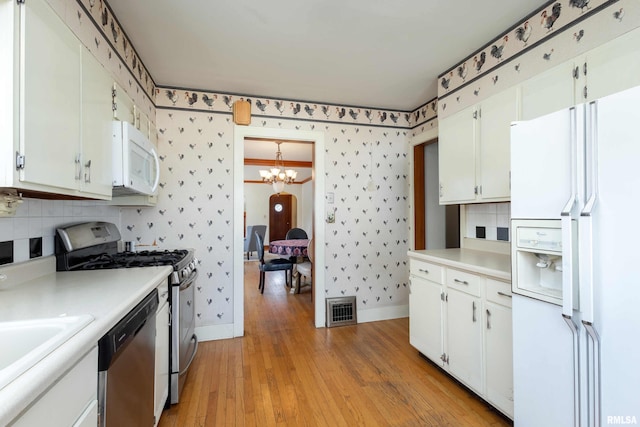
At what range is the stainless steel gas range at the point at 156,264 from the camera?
166 centimetres

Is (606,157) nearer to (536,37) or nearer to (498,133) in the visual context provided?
(498,133)

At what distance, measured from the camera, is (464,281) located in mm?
1957

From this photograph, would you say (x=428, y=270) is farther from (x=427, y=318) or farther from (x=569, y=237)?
(x=569, y=237)

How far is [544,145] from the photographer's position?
1328mm

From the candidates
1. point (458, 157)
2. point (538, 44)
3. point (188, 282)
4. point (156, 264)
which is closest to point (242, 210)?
point (188, 282)

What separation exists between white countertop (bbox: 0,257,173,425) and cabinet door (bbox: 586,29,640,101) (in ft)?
7.84

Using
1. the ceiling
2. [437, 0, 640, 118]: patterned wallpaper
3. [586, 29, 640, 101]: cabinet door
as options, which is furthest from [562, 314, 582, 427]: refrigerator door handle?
the ceiling

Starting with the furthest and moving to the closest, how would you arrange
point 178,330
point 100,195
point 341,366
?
point 341,366
point 178,330
point 100,195

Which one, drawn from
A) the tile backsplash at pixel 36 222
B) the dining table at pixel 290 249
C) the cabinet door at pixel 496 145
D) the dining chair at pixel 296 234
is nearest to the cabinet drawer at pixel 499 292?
the cabinet door at pixel 496 145

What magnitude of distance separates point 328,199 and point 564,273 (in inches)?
90.3

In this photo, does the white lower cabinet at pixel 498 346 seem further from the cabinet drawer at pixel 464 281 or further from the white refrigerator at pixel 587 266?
the white refrigerator at pixel 587 266

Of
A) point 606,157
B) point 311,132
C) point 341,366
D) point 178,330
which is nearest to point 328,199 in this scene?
point 311,132

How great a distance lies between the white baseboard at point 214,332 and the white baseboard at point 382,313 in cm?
142

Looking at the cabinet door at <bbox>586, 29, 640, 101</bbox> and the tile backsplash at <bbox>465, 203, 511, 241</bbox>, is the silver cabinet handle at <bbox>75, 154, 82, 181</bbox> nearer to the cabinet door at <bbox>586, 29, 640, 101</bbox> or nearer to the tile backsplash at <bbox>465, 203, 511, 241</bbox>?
the cabinet door at <bbox>586, 29, 640, 101</bbox>
